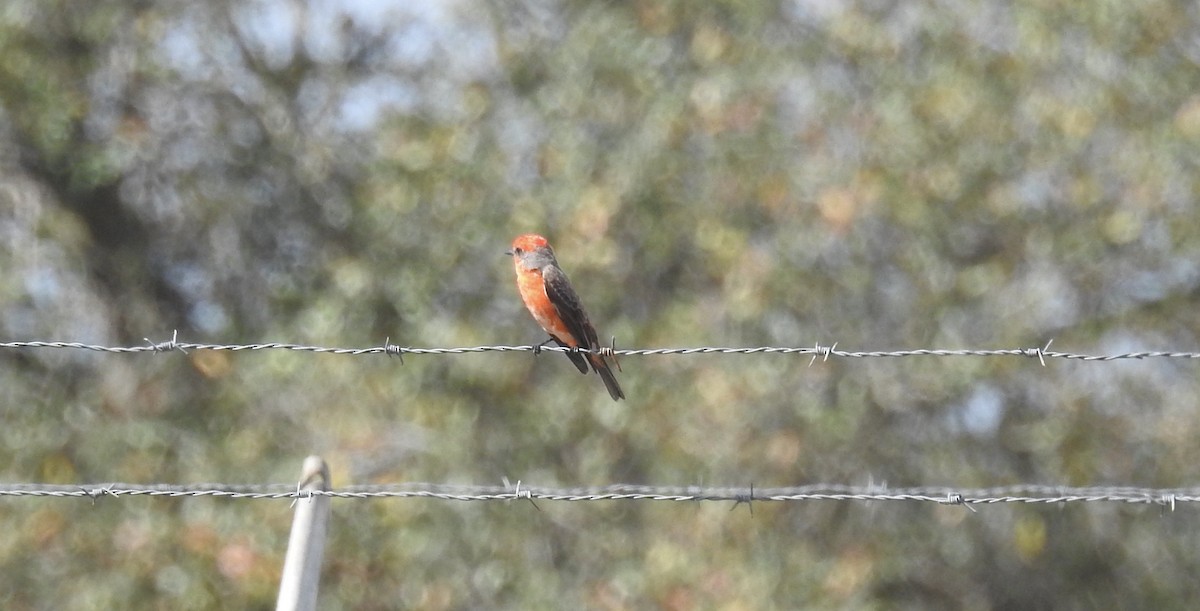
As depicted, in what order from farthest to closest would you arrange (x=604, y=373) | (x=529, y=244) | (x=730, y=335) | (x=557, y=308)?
(x=730, y=335), (x=529, y=244), (x=557, y=308), (x=604, y=373)

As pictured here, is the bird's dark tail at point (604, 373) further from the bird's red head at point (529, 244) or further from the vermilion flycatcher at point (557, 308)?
the bird's red head at point (529, 244)

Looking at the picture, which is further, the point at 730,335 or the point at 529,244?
the point at 730,335

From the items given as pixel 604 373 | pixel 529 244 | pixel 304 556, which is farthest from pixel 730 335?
pixel 304 556

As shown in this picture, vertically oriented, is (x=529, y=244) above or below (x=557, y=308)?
above

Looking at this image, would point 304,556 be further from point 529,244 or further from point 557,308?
point 529,244

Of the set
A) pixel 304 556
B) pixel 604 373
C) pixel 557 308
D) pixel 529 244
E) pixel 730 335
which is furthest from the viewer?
pixel 730 335

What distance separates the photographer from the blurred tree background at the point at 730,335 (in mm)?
9930

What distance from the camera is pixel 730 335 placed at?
1013 centimetres

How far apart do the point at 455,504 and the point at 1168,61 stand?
4849 millimetres

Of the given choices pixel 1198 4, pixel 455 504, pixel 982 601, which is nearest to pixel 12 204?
pixel 455 504

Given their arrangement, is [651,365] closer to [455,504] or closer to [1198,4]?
[455,504]

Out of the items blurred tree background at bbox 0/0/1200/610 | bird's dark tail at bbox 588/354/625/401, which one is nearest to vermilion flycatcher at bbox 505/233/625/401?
bird's dark tail at bbox 588/354/625/401

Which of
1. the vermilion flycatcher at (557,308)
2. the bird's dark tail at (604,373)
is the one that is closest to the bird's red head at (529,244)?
the vermilion flycatcher at (557,308)

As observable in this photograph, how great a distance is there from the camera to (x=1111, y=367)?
10148 millimetres
